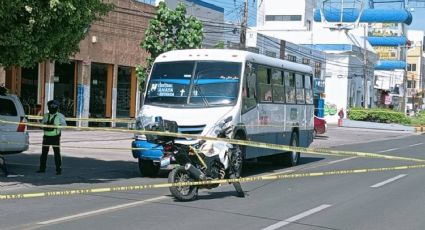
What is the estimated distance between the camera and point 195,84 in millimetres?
14117

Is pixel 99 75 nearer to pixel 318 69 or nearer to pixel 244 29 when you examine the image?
pixel 244 29

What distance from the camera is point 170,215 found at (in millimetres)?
9180

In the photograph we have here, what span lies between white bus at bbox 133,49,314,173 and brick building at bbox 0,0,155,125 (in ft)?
42.4

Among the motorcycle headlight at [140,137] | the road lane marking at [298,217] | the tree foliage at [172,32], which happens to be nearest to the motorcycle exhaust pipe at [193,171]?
the road lane marking at [298,217]

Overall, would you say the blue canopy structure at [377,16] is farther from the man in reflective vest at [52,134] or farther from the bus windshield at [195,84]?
the man in reflective vest at [52,134]

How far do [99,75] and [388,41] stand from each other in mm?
69649

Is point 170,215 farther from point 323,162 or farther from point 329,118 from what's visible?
point 329,118

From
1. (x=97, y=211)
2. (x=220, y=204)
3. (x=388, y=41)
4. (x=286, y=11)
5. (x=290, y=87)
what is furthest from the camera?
(x=286, y=11)

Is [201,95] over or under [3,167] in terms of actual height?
over

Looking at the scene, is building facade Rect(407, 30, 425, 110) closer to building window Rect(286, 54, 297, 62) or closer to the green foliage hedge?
the green foliage hedge

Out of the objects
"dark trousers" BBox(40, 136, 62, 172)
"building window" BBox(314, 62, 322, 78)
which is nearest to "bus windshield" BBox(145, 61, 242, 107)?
"dark trousers" BBox(40, 136, 62, 172)

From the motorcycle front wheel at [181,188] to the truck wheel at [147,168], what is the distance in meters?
3.74

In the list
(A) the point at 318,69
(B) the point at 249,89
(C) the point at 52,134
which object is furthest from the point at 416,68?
(C) the point at 52,134

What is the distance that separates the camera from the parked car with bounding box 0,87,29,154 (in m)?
13.7
